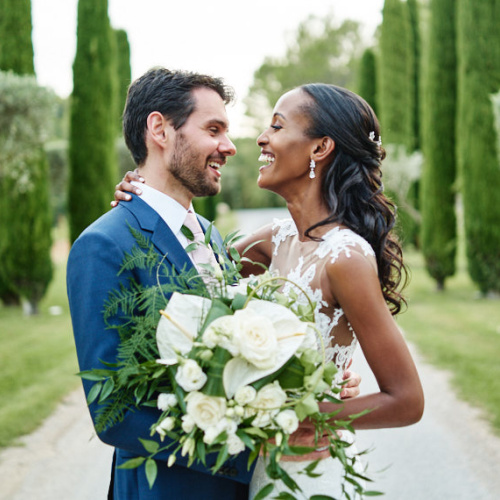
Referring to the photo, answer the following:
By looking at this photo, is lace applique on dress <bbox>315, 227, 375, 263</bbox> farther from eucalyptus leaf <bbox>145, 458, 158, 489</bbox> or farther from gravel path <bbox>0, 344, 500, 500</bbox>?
gravel path <bbox>0, 344, 500, 500</bbox>

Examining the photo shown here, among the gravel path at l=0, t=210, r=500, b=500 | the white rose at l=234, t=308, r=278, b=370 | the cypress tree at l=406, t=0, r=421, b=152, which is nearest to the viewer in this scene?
the white rose at l=234, t=308, r=278, b=370

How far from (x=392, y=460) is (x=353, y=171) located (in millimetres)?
3187

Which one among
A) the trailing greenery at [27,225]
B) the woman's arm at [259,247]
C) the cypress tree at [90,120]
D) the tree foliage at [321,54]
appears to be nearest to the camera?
the woman's arm at [259,247]

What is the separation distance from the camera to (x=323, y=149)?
8.20ft

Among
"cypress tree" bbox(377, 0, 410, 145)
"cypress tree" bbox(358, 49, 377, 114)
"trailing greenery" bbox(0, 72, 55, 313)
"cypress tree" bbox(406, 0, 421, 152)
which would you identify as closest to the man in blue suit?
"trailing greenery" bbox(0, 72, 55, 313)

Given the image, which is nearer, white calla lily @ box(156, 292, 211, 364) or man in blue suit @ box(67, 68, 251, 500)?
white calla lily @ box(156, 292, 211, 364)

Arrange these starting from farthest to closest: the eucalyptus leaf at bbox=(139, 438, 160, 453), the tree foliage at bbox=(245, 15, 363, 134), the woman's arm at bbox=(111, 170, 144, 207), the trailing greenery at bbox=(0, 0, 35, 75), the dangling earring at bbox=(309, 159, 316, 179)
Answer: the tree foliage at bbox=(245, 15, 363, 134) < the trailing greenery at bbox=(0, 0, 35, 75) < the dangling earring at bbox=(309, 159, 316, 179) < the woman's arm at bbox=(111, 170, 144, 207) < the eucalyptus leaf at bbox=(139, 438, 160, 453)

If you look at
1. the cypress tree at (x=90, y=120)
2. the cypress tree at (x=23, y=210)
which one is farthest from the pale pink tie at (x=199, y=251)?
the cypress tree at (x=90, y=120)

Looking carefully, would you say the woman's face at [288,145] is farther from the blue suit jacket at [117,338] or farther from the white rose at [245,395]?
the white rose at [245,395]

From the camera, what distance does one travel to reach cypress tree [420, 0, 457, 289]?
1518 cm

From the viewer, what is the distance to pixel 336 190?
101 inches

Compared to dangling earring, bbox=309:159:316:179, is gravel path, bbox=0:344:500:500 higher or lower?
lower

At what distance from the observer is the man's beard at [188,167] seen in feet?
8.52

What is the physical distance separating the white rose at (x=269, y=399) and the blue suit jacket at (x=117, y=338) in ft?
1.23
